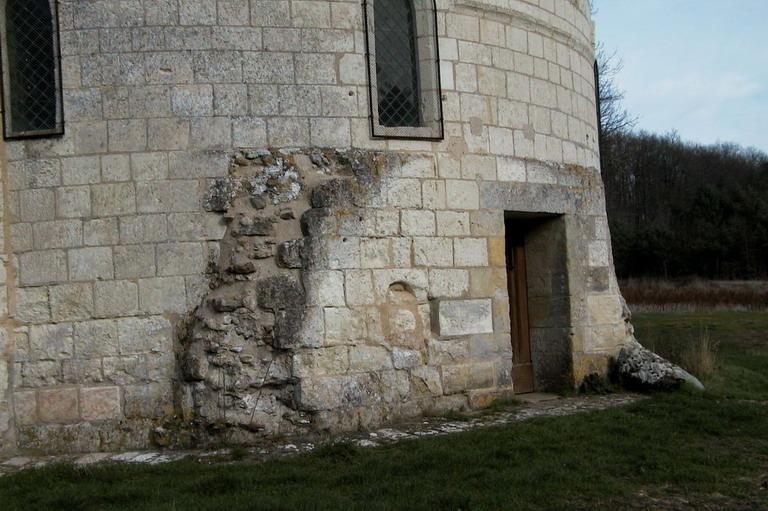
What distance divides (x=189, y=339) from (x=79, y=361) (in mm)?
946

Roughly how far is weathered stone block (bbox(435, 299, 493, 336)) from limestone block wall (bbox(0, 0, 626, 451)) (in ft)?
0.07

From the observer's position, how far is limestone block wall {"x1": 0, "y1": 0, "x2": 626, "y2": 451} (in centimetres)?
660

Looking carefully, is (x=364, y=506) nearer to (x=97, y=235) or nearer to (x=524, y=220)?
(x=97, y=235)

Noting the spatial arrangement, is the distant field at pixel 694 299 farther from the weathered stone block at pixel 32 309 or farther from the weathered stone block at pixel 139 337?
the weathered stone block at pixel 32 309

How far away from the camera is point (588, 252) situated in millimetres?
8898

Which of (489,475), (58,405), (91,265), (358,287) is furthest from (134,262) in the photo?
(489,475)

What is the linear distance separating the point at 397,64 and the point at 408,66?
0.39ft

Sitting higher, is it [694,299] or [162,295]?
[162,295]

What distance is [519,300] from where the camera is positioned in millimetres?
9000

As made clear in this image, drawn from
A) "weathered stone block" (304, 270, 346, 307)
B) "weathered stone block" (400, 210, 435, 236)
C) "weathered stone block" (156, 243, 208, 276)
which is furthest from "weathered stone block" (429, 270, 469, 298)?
"weathered stone block" (156, 243, 208, 276)

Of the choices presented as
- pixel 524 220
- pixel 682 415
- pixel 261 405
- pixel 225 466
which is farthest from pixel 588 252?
pixel 225 466

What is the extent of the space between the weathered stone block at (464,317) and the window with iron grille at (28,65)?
154 inches

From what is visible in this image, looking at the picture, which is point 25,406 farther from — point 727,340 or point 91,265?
point 727,340

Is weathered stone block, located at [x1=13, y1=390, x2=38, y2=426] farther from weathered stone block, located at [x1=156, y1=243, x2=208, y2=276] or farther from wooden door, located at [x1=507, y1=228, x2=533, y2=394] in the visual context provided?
wooden door, located at [x1=507, y1=228, x2=533, y2=394]
